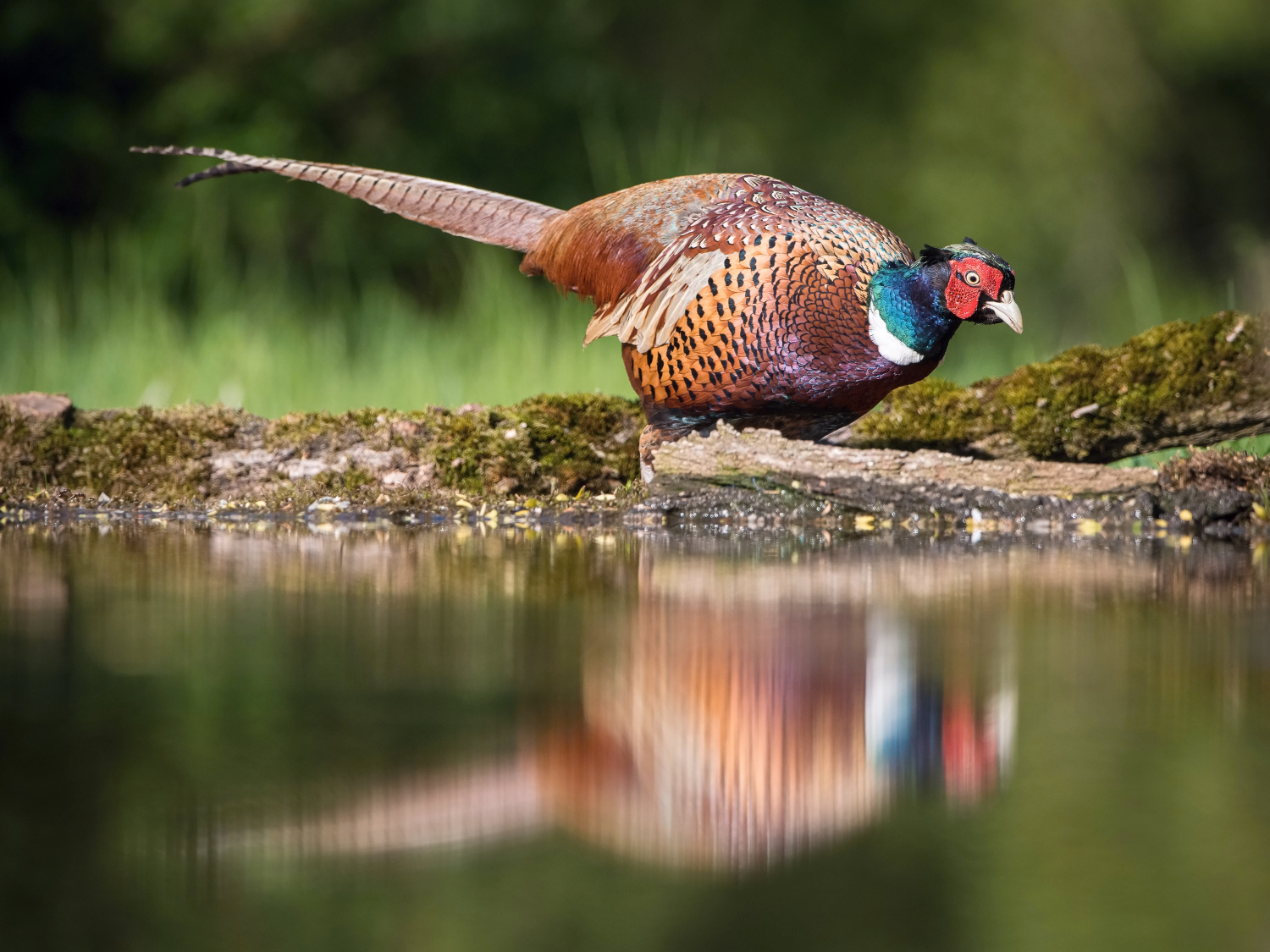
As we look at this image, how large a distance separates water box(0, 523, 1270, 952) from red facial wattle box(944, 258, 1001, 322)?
1.35 meters

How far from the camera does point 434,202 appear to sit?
5531mm

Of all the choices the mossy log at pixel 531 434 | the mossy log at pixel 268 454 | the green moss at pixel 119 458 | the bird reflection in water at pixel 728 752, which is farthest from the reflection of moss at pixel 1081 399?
the bird reflection in water at pixel 728 752

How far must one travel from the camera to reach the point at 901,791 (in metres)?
1.84

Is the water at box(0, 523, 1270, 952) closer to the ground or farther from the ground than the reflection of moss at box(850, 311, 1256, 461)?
closer to the ground

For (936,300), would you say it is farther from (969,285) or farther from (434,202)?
(434,202)

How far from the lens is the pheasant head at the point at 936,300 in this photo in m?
4.52

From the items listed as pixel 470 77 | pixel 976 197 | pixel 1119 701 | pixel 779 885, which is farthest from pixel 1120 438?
pixel 470 77

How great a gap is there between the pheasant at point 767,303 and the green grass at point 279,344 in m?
1.41

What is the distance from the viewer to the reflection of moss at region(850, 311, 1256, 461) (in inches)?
197

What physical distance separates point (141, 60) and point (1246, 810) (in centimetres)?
1029

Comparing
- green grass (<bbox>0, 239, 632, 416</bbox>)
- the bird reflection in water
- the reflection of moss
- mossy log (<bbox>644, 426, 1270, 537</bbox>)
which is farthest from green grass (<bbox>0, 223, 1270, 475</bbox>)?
the bird reflection in water

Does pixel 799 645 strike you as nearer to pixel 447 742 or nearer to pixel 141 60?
pixel 447 742

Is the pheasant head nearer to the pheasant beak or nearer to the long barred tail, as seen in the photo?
the pheasant beak

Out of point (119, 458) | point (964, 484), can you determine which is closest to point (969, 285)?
point (964, 484)
